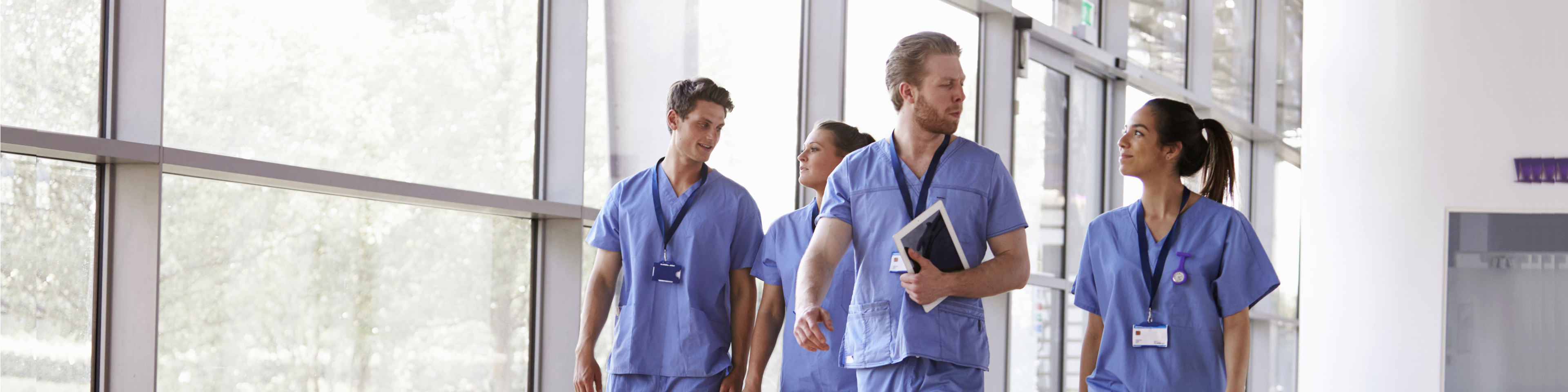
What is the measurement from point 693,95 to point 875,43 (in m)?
2.60

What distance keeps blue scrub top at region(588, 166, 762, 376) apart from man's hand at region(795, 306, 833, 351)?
3.13 ft

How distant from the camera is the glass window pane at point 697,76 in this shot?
4082mm

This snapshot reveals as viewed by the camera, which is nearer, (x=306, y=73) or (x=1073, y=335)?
(x=306, y=73)

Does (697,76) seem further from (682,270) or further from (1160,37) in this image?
(1160,37)

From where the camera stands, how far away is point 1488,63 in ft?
13.8

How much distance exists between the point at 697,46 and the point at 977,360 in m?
2.54

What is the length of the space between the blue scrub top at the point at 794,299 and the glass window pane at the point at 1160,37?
492 centimetres

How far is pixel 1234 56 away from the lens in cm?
978

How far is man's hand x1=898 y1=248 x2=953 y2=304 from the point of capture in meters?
2.06

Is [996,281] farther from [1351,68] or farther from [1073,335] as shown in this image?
[1073,335]

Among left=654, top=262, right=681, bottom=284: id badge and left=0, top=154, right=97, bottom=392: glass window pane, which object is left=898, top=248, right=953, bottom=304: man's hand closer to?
left=654, top=262, right=681, bottom=284: id badge

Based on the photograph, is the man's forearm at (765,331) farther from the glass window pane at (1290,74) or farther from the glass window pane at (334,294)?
the glass window pane at (1290,74)

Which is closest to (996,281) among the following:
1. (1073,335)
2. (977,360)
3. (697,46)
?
(977,360)

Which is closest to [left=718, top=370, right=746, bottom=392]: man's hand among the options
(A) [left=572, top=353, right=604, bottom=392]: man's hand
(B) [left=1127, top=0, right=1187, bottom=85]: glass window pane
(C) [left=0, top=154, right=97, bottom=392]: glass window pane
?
(A) [left=572, top=353, right=604, bottom=392]: man's hand
